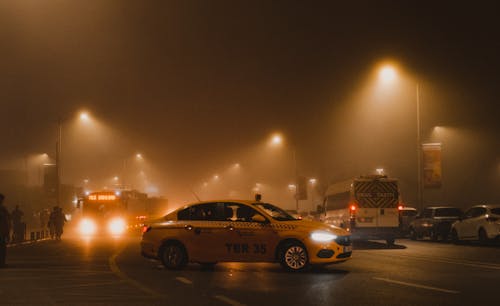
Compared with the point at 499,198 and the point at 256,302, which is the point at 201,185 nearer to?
the point at 499,198

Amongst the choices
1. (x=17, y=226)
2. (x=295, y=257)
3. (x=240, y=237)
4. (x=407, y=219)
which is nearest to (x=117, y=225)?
(x=17, y=226)

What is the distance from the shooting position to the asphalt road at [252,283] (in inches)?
474

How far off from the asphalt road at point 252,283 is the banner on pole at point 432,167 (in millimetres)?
15300

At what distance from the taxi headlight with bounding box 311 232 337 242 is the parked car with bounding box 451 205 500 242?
1437 centimetres

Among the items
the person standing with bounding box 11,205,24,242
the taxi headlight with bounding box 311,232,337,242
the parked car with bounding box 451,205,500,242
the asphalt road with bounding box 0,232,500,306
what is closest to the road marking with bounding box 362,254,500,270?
the asphalt road with bounding box 0,232,500,306

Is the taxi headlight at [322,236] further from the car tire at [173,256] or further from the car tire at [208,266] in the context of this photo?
the car tire at [173,256]

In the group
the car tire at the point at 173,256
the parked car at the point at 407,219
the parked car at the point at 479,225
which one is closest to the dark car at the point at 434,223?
the parked car at the point at 407,219

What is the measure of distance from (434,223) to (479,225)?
4.62 m

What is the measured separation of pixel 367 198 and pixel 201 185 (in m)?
132

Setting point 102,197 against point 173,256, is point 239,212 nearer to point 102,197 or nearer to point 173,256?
point 173,256

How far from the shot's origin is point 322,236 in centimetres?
1656

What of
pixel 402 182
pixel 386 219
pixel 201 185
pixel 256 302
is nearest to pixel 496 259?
pixel 386 219

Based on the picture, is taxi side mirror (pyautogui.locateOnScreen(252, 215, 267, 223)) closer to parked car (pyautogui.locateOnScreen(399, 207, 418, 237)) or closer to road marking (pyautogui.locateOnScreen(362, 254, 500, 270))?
road marking (pyautogui.locateOnScreen(362, 254, 500, 270))

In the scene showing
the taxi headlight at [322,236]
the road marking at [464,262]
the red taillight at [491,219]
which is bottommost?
the road marking at [464,262]
